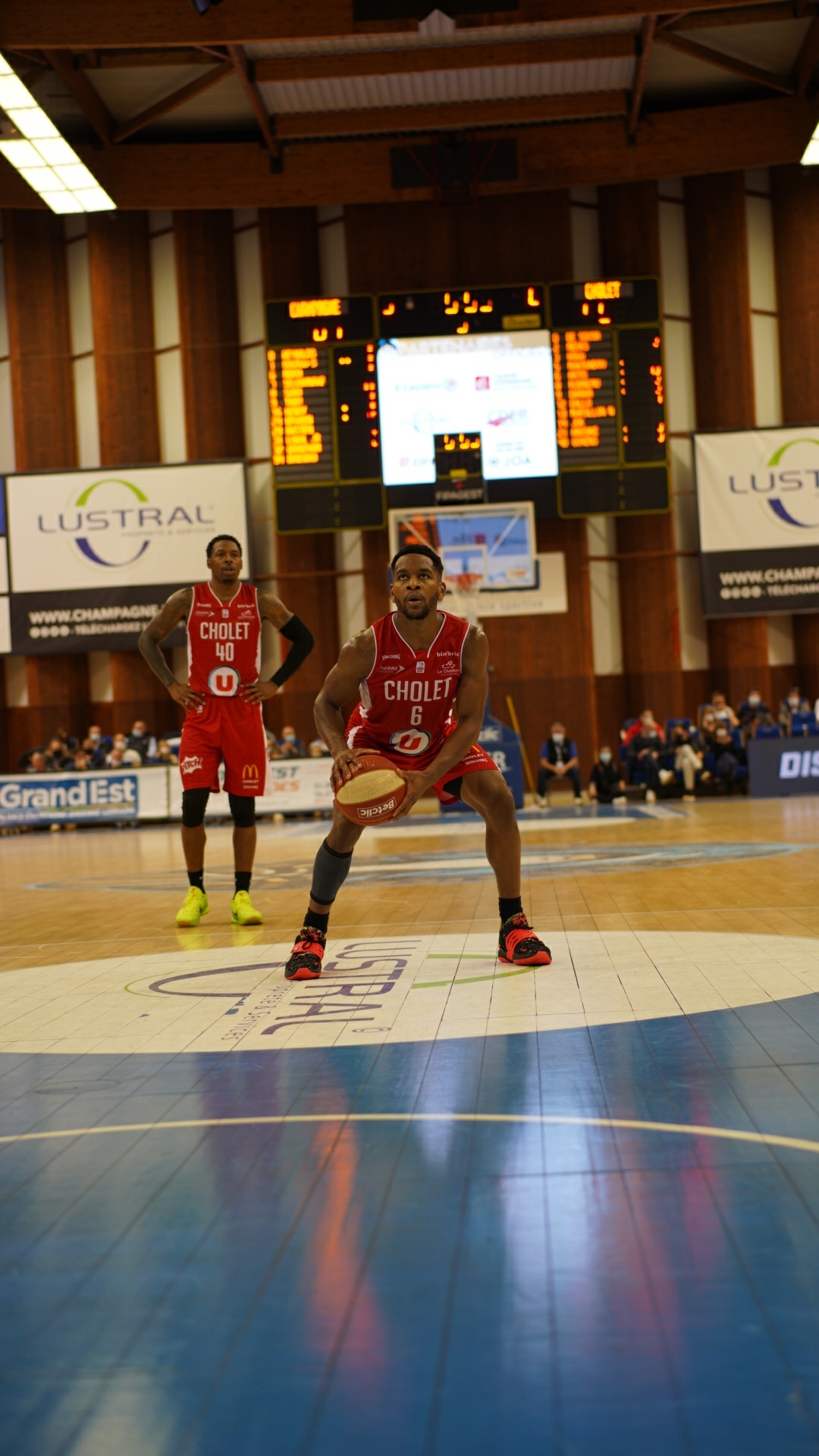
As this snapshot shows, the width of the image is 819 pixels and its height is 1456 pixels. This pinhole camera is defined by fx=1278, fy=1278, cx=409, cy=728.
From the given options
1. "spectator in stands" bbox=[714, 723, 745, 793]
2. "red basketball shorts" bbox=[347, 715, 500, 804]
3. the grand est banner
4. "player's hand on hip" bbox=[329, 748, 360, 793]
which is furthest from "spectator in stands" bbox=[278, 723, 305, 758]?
"player's hand on hip" bbox=[329, 748, 360, 793]

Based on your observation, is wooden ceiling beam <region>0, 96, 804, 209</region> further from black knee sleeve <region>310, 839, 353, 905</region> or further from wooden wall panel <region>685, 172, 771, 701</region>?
black knee sleeve <region>310, 839, 353, 905</region>

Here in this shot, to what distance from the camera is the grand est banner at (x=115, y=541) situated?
20.9 metres

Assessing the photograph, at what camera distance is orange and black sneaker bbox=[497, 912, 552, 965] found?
461cm

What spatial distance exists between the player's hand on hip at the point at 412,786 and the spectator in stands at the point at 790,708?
15327 mm

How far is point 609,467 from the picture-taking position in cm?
1945

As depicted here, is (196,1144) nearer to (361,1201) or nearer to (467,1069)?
(361,1201)

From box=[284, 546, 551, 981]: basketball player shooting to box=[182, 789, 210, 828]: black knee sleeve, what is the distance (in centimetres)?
186

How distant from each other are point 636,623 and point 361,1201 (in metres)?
20.4

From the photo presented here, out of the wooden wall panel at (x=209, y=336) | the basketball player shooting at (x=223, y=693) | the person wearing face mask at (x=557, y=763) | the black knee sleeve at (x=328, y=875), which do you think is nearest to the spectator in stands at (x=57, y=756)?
the wooden wall panel at (x=209, y=336)

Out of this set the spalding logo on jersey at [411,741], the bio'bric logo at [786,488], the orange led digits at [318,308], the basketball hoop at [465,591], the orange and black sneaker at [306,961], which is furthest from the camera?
the bio'bric logo at [786,488]

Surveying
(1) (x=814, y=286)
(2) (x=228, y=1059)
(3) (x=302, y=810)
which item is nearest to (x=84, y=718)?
(3) (x=302, y=810)

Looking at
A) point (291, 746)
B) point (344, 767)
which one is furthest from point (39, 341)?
point (344, 767)

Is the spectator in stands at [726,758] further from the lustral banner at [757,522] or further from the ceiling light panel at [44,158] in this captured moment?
the ceiling light panel at [44,158]

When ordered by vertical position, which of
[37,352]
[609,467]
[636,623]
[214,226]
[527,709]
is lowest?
[527,709]
